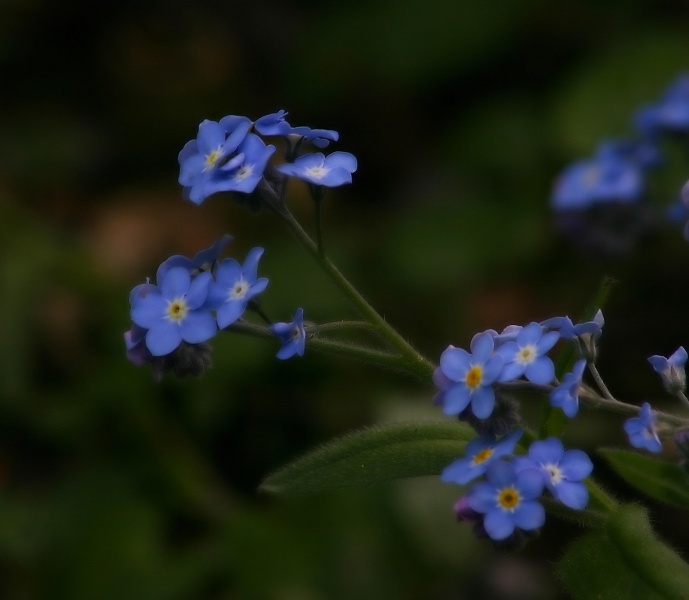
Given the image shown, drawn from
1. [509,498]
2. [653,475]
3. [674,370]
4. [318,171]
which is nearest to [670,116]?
[653,475]

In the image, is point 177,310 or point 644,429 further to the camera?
point 177,310

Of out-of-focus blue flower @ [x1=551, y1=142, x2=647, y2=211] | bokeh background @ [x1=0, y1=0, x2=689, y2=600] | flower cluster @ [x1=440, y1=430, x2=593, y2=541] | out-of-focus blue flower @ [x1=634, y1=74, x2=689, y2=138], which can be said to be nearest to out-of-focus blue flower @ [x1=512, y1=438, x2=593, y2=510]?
flower cluster @ [x1=440, y1=430, x2=593, y2=541]

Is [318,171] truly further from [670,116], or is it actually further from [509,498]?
[670,116]

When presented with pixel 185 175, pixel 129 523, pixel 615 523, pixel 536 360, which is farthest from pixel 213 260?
pixel 129 523

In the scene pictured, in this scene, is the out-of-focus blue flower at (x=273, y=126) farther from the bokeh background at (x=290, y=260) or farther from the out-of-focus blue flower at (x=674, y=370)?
the bokeh background at (x=290, y=260)

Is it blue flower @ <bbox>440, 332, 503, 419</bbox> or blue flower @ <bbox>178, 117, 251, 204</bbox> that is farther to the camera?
blue flower @ <bbox>178, 117, 251, 204</bbox>

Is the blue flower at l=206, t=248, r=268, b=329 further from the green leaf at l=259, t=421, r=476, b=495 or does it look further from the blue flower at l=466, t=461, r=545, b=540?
the blue flower at l=466, t=461, r=545, b=540
